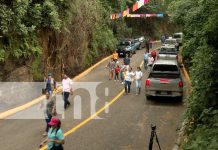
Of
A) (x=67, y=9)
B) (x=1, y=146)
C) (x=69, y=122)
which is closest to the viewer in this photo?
(x=1, y=146)

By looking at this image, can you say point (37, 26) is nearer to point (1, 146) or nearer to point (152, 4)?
point (1, 146)

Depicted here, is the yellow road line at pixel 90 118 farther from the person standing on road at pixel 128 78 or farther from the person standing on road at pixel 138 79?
the person standing on road at pixel 138 79

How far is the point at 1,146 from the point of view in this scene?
1382 centimetres

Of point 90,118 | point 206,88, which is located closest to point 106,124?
point 90,118

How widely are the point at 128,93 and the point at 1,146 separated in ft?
36.1

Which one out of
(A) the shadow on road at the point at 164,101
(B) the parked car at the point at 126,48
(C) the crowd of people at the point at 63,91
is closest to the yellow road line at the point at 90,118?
(C) the crowd of people at the point at 63,91

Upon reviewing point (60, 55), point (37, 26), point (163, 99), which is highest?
point (37, 26)

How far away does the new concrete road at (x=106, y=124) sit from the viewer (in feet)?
47.4

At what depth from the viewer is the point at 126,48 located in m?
41.8

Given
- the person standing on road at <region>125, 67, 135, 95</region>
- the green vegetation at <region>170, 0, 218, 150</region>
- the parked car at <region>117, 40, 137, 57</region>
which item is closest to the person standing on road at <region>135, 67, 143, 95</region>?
the person standing on road at <region>125, 67, 135, 95</region>

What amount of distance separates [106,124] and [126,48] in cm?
2513

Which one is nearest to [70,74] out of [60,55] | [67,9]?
[60,55]

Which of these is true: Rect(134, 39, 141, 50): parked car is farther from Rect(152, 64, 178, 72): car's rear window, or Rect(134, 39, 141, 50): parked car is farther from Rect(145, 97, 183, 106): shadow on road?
→ Rect(145, 97, 183, 106): shadow on road

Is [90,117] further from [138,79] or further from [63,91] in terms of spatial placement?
[138,79]
